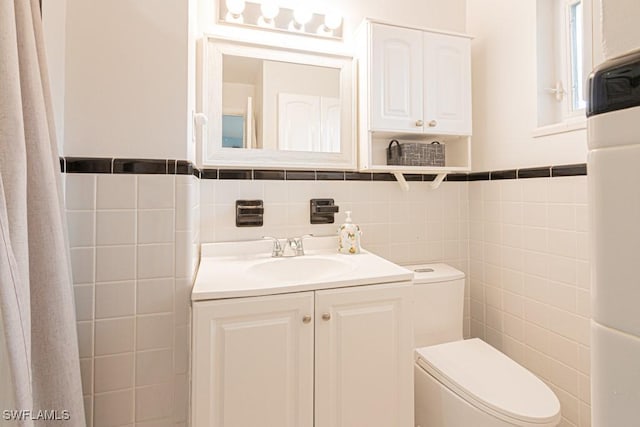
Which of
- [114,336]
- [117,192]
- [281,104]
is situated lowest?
[114,336]

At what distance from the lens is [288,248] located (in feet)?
4.83

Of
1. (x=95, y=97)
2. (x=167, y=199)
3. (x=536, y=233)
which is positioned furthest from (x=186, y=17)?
(x=536, y=233)

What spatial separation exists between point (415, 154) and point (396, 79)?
1.25 ft

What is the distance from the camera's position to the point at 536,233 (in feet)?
4.94

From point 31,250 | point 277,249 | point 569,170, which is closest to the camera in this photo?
point 31,250

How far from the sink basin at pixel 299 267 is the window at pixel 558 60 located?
3.80 ft

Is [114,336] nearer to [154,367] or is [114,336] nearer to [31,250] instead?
[154,367]

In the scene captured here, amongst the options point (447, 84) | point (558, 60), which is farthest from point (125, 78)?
point (558, 60)

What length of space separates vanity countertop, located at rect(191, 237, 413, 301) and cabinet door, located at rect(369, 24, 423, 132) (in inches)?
25.9

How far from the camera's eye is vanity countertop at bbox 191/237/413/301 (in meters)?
1.02

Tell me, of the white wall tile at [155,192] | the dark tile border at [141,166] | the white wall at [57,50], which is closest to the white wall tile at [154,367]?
the white wall tile at [155,192]

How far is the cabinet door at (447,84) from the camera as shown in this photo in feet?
5.26

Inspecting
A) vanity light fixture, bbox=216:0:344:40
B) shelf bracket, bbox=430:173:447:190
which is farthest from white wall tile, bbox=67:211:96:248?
Result: shelf bracket, bbox=430:173:447:190

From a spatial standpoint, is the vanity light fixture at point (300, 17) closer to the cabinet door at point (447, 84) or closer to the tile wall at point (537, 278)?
the cabinet door at point (447, 84)
